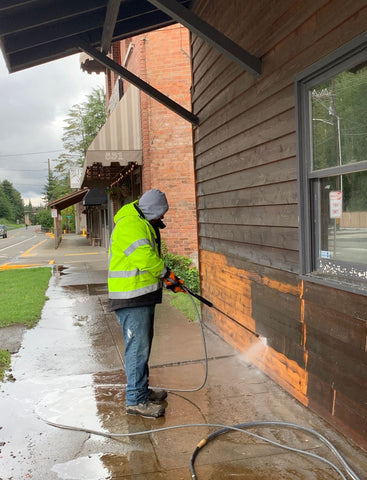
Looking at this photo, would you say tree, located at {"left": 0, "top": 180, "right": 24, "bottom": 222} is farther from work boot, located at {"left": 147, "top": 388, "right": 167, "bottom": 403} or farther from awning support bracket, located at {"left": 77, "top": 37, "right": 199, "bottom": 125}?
work boot, located at {"left": 147, "top": 388, "right": 167, "bottom": 403}

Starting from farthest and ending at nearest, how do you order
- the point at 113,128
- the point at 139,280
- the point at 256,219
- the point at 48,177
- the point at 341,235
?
the point at 48,177 → the point at 113,128 → the point at 256,219 → the point at 139,280 → the point at 341,235

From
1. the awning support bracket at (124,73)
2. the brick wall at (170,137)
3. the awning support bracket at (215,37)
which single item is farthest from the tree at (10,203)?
the awning support bracket at (215,37)

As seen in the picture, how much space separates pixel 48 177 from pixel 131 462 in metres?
106

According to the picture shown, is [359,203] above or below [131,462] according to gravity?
above

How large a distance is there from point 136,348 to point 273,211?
176 centimetres

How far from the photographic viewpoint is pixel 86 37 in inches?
261

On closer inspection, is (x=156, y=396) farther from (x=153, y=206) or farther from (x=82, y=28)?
(x=82, y=28)

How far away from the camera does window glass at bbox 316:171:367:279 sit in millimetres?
3203

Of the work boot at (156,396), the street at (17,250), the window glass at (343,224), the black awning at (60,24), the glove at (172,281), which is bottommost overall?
the street at (17,250)

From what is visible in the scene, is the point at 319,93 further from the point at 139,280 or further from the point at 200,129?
the point at 200,129

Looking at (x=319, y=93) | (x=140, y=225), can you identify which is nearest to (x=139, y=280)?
(x=140, y=225)

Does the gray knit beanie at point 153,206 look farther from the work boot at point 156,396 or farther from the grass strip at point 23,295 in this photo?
the grass strip at point 23,295

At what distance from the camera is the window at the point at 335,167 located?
124 inches

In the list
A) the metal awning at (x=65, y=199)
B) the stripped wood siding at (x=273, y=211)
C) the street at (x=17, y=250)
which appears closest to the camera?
the stripped wood siding at (x=273, y=211)
